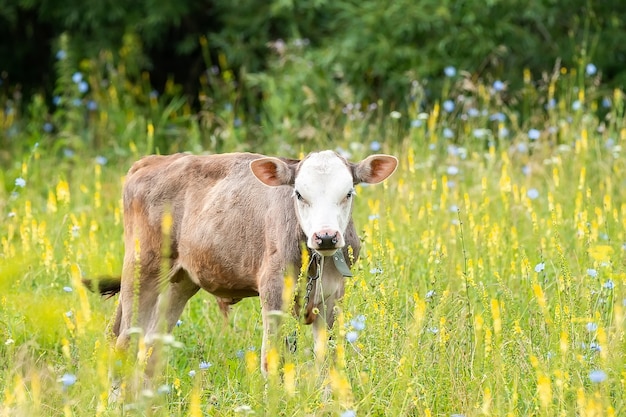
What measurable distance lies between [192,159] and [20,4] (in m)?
6.48

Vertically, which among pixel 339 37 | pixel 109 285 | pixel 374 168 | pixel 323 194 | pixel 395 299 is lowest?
pixel 339 37

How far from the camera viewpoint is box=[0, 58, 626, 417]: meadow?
11.3ft

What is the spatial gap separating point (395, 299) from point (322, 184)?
58cm

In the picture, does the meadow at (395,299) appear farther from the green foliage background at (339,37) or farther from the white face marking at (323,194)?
the green foliage background at (339,37)

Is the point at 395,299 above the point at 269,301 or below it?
above

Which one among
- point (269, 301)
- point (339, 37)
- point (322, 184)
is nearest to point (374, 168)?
point (322, 184)

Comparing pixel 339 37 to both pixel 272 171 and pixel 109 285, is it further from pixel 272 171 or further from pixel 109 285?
pixel 272 171

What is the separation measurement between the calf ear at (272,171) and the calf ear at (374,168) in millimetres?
284

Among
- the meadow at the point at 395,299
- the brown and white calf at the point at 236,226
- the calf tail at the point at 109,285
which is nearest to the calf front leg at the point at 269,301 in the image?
the brown and white calf at the point at 236,226

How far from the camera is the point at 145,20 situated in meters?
10.5

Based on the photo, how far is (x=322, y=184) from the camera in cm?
414

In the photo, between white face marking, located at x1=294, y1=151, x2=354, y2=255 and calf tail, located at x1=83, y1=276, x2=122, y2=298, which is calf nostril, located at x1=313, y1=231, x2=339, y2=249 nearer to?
white face marking, located at x1=294, y1=151, x2=354, y2=255

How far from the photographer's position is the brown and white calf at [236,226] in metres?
4.16

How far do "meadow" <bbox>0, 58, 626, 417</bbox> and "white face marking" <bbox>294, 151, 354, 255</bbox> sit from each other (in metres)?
0.23
